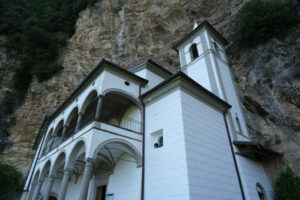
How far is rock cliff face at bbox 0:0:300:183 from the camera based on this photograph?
30.3 ft

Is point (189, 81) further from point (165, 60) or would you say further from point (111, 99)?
point (165, 60)

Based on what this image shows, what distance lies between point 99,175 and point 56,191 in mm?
5279

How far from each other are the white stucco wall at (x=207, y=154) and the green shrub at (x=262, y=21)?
5569 millimetres

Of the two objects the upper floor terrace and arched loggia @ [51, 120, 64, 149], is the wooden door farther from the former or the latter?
arched loggia @ [51, 120, 64, 149]

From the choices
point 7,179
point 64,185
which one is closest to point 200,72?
point 64,185

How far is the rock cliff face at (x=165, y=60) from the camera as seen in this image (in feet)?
30.3

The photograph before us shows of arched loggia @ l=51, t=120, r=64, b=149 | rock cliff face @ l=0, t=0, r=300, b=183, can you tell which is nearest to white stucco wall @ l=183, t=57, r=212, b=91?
rock cliff face @ l=0, t=0, r=300, b=183

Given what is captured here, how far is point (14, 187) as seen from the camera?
12688 mm

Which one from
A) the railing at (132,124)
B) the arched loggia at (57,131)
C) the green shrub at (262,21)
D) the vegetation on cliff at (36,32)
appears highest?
the vegetation on cliff at (36,32)

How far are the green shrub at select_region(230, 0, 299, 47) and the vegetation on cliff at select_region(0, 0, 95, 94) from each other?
63.5 feet

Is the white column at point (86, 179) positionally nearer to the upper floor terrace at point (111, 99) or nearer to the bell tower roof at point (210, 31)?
the upper floor terrace at point (111, 99)

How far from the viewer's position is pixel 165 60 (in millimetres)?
17906

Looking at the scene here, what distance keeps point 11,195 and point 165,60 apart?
15923 mm

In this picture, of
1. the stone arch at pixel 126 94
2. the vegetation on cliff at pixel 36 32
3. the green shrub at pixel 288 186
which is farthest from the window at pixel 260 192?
the vegetation on cliff at pixel 36 32
